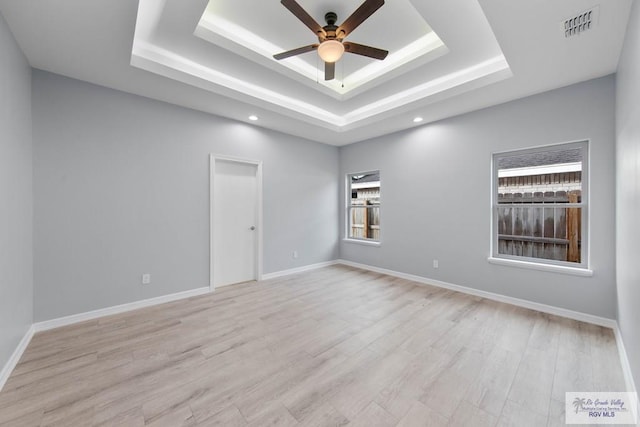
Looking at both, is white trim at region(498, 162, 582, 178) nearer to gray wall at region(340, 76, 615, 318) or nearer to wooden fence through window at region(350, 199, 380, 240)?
gray wall at region(340, 76, 615, 318)

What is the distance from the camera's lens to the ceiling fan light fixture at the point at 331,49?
6.82 feet

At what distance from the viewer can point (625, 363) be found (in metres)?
1.96

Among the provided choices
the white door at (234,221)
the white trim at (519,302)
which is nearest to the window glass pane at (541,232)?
the white trim at (519,302)

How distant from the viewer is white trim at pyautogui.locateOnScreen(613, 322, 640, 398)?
1729 mm

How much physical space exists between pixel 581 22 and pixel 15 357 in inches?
207

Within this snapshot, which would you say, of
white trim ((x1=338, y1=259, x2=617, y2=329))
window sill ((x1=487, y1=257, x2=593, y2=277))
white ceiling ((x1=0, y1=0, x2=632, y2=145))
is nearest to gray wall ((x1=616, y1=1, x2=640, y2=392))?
white ceiling ((x1=0, y1=0, x2=632, y2=145))

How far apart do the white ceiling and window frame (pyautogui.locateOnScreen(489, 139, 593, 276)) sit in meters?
0.71

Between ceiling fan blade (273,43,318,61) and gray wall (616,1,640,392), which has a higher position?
ceiling fan blade (273,43,318,61)

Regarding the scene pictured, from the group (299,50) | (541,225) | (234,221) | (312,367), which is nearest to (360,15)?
(299,50)

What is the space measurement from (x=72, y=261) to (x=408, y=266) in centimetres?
464

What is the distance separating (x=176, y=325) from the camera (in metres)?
2.72

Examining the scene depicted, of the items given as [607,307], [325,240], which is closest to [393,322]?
[607,307]

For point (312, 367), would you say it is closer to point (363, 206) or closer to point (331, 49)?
point (331, 49)

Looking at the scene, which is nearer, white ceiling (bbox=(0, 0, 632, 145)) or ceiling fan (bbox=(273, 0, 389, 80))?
ceiling fan (bbox=(273, 0, 389, 80))
